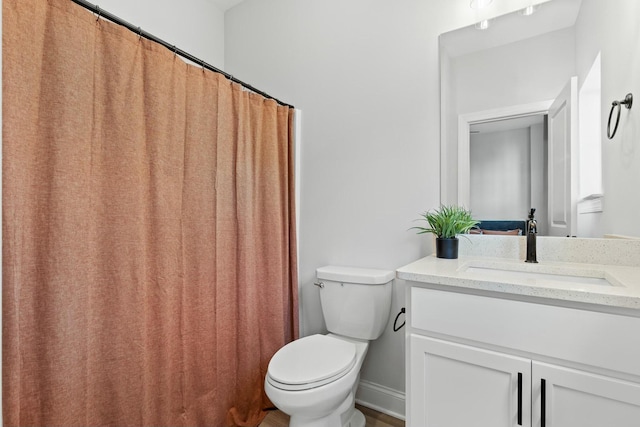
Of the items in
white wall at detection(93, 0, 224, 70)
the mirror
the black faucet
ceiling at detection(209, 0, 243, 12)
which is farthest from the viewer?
ceiling at detection(209, 0, 243, 12)

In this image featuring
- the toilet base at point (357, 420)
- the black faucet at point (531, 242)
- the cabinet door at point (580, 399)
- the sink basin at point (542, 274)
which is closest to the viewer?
the cabinet door at point (580, 399)

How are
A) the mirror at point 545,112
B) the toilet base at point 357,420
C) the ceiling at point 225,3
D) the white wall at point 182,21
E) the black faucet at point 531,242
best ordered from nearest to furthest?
1. the mirror at point 545,112
2. the black faucet at point 531,242
3. the toilet base at point 357,420
4. the white wall at point 182,21
5. the ceiling at point 225,3

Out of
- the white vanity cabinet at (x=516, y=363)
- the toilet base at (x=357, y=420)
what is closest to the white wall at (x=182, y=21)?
the white vanity cabinet at (x=516, y=363)

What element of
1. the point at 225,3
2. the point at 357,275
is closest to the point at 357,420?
the point at 357,275

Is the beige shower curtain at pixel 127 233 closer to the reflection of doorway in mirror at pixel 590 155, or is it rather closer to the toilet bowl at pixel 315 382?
the toilet bowl at pixel 315 382

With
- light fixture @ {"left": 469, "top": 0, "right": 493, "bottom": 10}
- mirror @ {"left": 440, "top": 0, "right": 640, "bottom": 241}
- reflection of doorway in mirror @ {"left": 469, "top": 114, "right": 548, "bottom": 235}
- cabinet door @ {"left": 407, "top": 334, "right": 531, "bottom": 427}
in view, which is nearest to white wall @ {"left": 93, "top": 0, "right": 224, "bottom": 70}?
mirror @ {"left": 440, "top": 0, "right": 640, "bottom": 241}

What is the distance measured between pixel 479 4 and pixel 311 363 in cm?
186

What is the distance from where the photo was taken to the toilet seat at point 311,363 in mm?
1268

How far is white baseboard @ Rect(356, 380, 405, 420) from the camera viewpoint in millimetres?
1738

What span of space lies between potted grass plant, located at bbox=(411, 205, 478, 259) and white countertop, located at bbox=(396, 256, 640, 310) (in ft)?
0.18

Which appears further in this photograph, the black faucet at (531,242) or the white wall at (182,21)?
the white wall at (182,21)

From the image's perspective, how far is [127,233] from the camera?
1.20 meters

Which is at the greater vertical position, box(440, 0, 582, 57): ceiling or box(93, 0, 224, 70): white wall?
box(93, 0, 224, 70): white wall

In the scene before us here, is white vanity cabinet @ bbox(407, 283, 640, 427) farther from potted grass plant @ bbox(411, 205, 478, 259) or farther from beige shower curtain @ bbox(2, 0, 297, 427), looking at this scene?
beige shower curtain @ bbox(2, 0, 297, 427)
